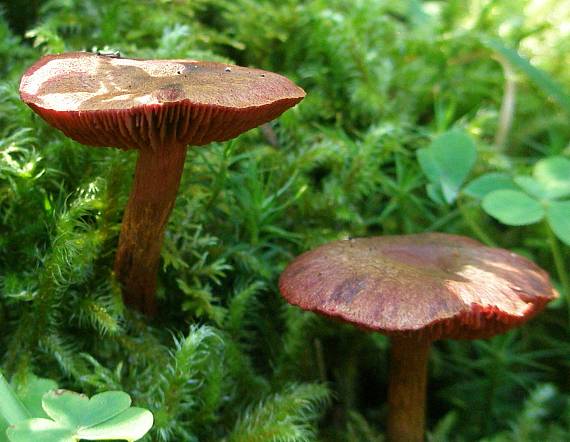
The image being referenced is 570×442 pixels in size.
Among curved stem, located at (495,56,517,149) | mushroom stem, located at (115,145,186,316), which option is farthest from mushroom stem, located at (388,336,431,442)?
curved stem, located at (495,56,517,149)

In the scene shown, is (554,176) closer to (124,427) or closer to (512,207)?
(512,207)

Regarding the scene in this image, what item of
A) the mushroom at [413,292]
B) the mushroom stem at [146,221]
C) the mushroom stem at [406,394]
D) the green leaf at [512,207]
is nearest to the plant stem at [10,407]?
the mushroom stem at [146,221]

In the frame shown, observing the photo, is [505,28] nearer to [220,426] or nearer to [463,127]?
[463,127]

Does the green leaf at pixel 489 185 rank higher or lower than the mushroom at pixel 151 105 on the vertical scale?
lower

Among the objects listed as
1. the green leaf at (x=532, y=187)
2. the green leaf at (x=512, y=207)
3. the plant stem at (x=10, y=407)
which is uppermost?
the green leaf at (x=532, y=187)

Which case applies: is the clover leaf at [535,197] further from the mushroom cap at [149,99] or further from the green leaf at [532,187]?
the mushroom cap at [149,99]
